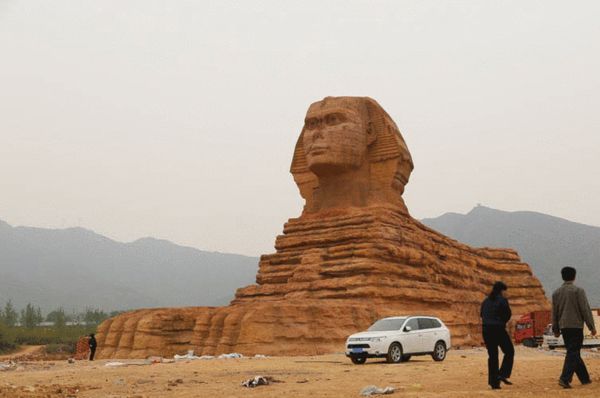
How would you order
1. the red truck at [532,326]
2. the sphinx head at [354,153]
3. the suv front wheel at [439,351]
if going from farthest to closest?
the red truck at [532,326], the sphinx head at [354,153], the suv front wheel at [439,351]

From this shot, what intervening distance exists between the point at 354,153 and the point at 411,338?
596 inches

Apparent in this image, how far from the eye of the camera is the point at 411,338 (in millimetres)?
18469

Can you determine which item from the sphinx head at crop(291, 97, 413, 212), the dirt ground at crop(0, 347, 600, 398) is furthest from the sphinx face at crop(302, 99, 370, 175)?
the dirt ground at crop(0, 347, 600, 398)

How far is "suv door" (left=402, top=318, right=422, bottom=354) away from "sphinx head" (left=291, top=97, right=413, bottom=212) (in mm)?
13930

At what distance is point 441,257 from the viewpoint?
34438 mm

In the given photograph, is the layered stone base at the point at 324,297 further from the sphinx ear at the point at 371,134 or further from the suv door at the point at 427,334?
the suv door at the point at 427,334

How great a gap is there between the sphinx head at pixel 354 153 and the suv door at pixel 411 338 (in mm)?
13930

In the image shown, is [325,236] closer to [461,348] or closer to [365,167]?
[365,167]

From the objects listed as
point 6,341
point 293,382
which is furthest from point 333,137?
point 6,341

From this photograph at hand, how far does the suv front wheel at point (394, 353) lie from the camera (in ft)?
58.3

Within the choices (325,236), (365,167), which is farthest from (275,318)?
(365,167)

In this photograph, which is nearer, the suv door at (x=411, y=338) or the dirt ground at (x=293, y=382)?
the dirt ground at (x=293, y=382)

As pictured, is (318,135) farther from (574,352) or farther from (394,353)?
(574,352)

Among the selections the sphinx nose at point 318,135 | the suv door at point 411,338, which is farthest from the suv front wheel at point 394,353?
the sphinx nose at point 318,135
